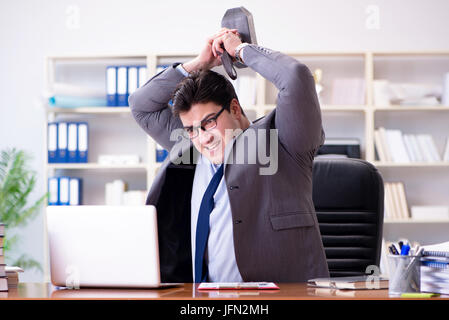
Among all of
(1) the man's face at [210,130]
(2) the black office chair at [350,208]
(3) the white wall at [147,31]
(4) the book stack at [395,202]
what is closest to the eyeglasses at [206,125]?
(1) the man's face at [210,130]

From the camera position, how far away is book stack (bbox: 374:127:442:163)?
459 cm

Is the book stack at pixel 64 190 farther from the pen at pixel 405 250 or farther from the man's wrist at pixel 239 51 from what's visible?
the pen at pixel 405 250

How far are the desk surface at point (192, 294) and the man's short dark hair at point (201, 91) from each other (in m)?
0.72

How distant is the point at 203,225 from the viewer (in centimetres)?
203

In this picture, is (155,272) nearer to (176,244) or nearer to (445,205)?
(176,244)

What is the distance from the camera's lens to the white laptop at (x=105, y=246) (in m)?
1.53

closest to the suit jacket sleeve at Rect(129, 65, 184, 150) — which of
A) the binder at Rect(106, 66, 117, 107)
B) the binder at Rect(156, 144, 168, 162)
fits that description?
the binder at Rect(156, 144, 168, 162)

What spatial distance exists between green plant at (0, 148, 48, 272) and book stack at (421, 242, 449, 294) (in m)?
3.53

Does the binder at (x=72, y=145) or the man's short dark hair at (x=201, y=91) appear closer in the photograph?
the man's short dark hair at (x=201, y=91)

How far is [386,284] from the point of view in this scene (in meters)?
1.60

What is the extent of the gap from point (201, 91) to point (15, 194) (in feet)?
9.56

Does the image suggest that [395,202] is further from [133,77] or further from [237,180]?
[237,180]

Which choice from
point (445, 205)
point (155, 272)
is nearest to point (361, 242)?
point (155, 272)
